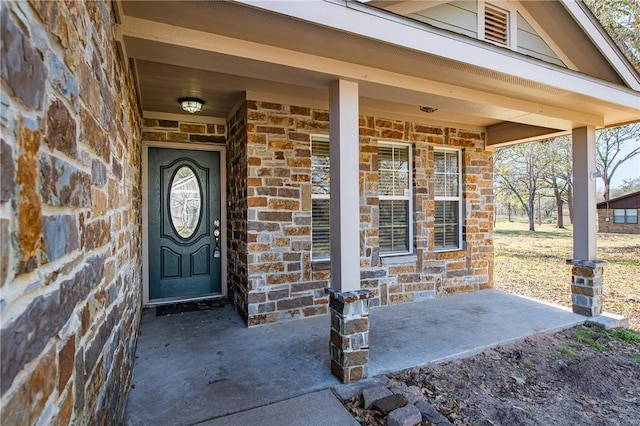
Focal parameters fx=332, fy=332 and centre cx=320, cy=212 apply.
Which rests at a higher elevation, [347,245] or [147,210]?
[147,210]

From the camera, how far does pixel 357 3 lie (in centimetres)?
213

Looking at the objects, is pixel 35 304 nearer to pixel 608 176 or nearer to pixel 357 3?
pixel 357 3

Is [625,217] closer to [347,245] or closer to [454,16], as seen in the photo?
[454,16]

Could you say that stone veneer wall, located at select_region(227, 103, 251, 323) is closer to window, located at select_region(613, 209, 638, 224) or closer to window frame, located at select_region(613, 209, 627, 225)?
window, located at select_region(613, 209, 638, 224)

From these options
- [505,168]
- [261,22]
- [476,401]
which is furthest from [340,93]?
[505,168]

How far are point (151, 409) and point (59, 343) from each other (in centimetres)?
174

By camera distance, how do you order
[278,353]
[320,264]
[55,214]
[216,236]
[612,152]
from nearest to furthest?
[55,214] < [278,353] < [320,264] < [216,236] < [612,152]

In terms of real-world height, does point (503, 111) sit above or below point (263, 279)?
Result: above

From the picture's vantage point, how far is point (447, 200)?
5.20m

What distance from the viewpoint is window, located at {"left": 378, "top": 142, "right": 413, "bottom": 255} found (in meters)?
4.68

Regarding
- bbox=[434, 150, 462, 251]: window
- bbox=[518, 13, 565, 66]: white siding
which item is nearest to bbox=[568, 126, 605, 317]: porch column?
bbox=[518, 13, 565, 66]: white siding

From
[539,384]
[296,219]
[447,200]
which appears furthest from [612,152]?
[296,219]

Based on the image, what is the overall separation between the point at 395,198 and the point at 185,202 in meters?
2.94

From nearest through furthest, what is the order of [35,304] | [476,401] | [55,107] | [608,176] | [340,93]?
[35,304], [55,107], [476,401], [340,93], [608,176]
